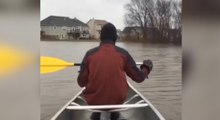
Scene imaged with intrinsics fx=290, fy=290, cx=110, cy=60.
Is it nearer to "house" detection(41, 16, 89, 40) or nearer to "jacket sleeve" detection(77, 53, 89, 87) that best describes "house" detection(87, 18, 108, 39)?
"house" detection(41, 16, 89, 40)

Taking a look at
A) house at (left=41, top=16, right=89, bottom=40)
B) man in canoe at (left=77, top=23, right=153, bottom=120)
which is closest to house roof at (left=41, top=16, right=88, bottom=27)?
house at (left=41, top=16, right=89, bottom=40)

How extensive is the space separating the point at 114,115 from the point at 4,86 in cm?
76

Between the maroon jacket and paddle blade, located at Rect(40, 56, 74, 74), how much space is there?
312mm

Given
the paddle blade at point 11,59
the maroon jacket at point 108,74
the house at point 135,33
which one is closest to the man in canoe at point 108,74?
the maroon jacket at point 108,74

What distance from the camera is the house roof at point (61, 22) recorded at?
15.6 inches

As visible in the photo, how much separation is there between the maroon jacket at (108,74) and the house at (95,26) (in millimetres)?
464

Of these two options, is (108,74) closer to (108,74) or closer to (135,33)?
(108,74)

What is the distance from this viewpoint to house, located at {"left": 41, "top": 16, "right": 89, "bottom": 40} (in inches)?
15.7

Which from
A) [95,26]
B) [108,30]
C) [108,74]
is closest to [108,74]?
[108,74]

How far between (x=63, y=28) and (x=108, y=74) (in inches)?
22.2

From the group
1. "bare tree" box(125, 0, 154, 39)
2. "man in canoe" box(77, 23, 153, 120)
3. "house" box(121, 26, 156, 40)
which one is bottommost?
"man in canoe" box(77, 23, 153, 120)

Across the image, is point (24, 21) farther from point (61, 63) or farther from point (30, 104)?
point (61, 63)

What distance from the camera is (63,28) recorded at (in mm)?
452

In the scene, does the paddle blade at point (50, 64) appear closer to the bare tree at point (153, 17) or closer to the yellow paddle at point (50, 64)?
the yellow paddle at point (50, 64)
